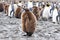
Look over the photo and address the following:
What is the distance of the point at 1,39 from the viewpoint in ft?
12.3

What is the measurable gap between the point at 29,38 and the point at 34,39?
11 cm

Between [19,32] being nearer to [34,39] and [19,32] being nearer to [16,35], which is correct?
[16,35]

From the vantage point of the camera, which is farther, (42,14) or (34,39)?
(42,14)

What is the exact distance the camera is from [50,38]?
12.7 feet

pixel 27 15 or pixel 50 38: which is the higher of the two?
pixel 27 15

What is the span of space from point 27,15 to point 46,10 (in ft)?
9.45

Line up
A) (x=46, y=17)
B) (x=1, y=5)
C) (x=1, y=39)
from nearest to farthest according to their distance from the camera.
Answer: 1. (x=1, y=39)
2. (x=46, y=17)
3. (x=1, y=5)

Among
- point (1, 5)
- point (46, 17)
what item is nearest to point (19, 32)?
point (46, 17)

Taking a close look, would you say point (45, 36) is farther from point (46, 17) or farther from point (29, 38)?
point (46, 17)

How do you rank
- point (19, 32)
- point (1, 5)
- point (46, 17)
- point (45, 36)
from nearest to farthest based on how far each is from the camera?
point (45, 36), point (19, 32), point (46, 17), point (1, 5)

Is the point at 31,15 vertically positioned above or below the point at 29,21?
above

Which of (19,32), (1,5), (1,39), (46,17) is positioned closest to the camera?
(1,39)

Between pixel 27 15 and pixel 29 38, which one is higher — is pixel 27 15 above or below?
above

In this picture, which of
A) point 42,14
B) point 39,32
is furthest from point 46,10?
point 39,32
